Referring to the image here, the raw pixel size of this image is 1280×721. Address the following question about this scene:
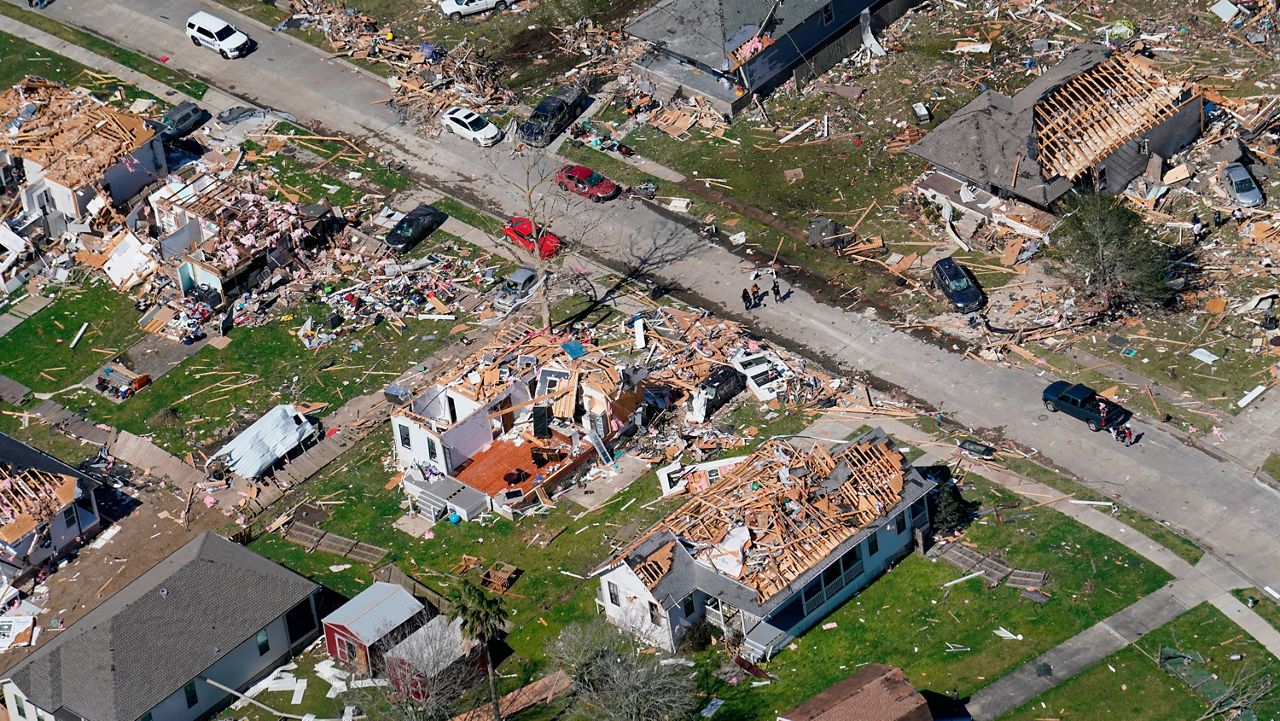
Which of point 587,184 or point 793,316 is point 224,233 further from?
point 793,316

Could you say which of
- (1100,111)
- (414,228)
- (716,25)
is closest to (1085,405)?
(1100,111)

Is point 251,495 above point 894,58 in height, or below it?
below

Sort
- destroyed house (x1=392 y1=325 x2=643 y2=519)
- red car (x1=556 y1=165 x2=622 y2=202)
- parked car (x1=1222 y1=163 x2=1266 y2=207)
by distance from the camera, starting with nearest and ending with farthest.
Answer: destroyed house (x1=392 y1=325 x2=643 y2=519) < parked car (x1=1222 y1=163 x2=1266 y2=207) < red car (x1=556 y1=165 x2=622 y2=202)

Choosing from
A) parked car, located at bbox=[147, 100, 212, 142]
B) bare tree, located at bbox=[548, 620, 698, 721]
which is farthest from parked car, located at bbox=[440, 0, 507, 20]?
bare tree, located at bbox=[548, 620, 698, 721]

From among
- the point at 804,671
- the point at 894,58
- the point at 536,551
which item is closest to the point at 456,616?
the point at 536,551

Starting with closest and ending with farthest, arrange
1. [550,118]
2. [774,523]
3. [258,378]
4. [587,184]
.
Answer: [774,523] → [258,378] → [587,184] → [550,118]

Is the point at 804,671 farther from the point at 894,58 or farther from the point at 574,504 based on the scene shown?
the point at 894,58

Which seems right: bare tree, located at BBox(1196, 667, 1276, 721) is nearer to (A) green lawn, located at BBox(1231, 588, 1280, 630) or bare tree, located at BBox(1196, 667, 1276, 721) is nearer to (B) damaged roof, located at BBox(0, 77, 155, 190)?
(A) green lawn, located at BBox(1231, 588, 1280, 630)
